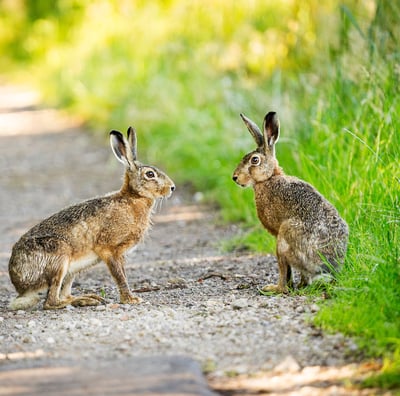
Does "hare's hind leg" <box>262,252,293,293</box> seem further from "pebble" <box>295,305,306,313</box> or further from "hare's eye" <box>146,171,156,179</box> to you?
"hare's eye" <box>146,171,156,179</box>

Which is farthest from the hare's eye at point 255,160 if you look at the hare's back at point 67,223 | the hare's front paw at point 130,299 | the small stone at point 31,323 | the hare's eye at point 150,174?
the small stone at point 31,323

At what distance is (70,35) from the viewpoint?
2162cm

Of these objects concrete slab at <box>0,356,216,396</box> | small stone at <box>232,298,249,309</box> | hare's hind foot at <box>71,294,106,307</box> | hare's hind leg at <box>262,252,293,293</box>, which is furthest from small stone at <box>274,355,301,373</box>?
hare's hind foot at <box>71,294,106,307</box>

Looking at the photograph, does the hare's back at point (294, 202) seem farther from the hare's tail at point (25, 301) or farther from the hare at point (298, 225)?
the hare's tail at point (25, 301)

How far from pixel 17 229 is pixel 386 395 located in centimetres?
607

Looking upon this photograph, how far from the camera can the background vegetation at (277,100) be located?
207 inches

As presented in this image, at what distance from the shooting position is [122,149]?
6.46 meters

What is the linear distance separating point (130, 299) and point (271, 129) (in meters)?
1.49

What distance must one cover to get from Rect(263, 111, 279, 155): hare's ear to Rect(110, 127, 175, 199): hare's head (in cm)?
73

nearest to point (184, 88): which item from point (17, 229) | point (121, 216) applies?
point (17, 229)

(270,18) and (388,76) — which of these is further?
(270,18)

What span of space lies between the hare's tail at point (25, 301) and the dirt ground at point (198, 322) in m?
0.06

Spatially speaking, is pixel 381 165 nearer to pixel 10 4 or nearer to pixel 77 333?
pixel 77 333

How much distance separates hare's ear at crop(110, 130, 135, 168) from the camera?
6.39m
